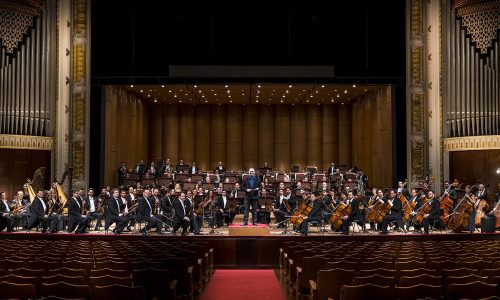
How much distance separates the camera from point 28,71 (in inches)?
874

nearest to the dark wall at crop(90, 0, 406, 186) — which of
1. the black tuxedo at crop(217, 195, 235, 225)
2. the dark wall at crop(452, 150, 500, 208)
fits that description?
the dark wall at crop(452, 150, 500, 208)

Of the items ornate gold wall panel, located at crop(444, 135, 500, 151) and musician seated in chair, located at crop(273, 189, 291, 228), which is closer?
musician seated in chair, located at crop(273, 189, 291, 228)

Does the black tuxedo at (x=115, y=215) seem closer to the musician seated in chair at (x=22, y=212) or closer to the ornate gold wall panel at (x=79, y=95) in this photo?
the musician seated in chair at (x=22, y=212)

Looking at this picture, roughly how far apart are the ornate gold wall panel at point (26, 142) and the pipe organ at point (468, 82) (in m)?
14.2

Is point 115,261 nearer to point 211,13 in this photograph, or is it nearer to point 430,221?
point 430,221

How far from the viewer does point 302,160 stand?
Result: 110ft

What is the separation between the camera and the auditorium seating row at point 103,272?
18.4ft

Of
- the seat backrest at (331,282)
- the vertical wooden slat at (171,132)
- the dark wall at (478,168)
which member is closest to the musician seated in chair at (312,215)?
the dark wall at (478,168)

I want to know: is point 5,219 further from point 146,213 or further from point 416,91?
point 416,91

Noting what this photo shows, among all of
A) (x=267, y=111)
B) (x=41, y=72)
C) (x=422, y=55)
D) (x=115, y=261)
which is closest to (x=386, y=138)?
(x=422, y=55)

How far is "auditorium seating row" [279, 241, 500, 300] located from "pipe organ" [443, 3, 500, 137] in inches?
446

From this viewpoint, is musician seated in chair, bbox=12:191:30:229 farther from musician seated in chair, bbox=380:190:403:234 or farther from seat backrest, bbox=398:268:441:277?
seat backrest, bbox=398:268:441:277

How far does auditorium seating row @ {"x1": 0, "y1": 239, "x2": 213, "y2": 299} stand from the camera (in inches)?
221

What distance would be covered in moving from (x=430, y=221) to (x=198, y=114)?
19.0 m
